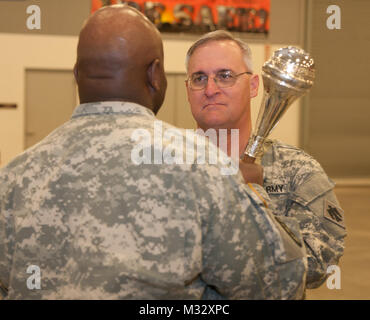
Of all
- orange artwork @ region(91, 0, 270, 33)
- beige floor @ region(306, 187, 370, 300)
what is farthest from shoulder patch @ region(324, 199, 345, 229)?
orange artwork @ region(91, 0, 270, 33)

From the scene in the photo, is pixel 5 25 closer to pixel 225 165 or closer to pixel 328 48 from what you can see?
pixel 328 48

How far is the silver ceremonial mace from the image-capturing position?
146 centimetres

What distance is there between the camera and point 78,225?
3.45 feet

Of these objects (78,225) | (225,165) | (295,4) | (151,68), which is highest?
(295,4)

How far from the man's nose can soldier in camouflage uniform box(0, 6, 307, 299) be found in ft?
2.12

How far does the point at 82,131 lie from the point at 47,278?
0.33m

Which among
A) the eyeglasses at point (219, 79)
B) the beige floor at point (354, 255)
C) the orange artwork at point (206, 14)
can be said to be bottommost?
the beige floor at point (354, 255)

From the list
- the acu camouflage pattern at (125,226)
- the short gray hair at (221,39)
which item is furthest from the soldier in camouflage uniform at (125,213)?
the short gray hair at (221,39)

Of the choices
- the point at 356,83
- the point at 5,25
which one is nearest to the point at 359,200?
the point at 356,83

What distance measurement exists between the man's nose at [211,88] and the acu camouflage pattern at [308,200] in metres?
0.29

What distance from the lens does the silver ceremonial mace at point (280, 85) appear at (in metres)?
1.46

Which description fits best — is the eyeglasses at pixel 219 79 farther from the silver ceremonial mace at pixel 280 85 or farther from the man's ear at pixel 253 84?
the silver ceremonial mace at pixel 280 85

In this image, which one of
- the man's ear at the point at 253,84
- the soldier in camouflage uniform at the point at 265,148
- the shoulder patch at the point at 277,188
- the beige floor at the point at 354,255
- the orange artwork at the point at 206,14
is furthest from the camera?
the orange artwork at the point at 206,14

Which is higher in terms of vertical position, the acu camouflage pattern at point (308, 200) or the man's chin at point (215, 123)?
the man's chin at point (215, 123)
